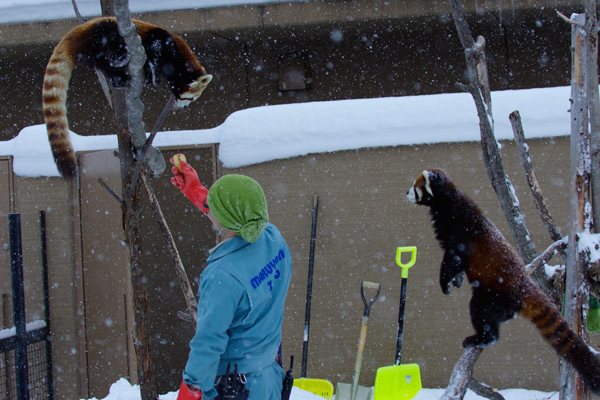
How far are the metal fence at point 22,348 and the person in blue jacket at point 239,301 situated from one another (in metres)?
2.29

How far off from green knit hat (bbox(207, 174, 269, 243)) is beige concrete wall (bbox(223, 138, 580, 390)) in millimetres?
2060

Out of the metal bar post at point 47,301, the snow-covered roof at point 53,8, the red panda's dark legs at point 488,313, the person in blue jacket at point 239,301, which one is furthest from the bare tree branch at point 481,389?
the snow-covered roof at point 53,8

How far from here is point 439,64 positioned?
6.61m

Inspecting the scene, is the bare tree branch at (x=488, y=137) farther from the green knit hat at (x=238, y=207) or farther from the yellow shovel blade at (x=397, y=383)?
the yellow shovel blade at (x=397, y=383)

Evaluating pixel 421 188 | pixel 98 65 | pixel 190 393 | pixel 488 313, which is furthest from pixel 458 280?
pixel 98 65

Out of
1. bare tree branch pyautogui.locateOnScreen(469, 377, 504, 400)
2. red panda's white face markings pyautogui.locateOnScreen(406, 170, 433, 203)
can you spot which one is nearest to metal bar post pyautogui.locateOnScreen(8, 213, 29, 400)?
red panda's white face markings pyautogui.locateOnScreen(406, 170, 433, 203)

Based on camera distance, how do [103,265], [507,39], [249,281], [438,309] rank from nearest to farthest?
[249,281], [438,309], [103,265], [507,39]

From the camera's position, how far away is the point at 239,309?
1.60 m

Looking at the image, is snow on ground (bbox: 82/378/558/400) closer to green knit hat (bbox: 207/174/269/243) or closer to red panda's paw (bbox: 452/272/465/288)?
red panda's paw (bbox: 452/272/465/288)

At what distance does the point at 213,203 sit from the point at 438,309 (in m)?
2.73

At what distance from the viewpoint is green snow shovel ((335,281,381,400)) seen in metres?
3.27

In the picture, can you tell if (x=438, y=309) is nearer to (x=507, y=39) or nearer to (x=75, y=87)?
(x=507, y=39)

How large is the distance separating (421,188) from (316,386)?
7.27ft

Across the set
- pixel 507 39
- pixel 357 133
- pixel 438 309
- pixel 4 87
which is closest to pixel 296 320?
pixel 438 309
